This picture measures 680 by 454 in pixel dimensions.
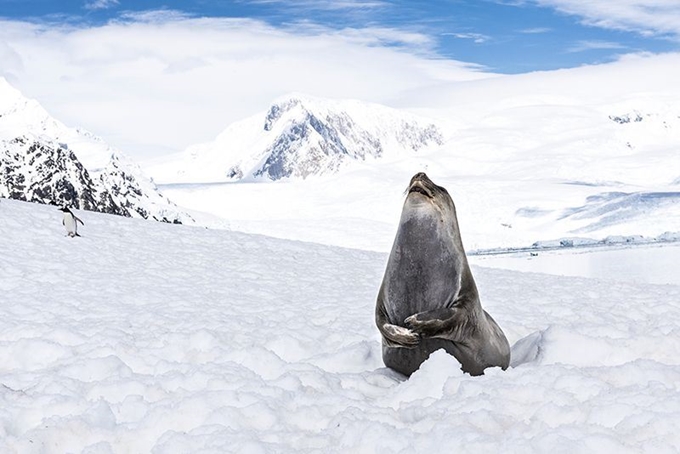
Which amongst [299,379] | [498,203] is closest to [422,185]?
[299,379]

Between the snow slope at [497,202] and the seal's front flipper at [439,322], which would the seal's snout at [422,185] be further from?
the snow slope at [497,202]

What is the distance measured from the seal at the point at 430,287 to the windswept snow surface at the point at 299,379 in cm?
24

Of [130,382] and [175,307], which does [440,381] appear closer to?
[130,382]

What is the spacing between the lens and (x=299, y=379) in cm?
506

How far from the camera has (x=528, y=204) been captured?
424 ft

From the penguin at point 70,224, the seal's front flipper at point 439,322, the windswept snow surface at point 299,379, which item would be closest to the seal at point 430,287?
the seal's front flipper at point 439,322

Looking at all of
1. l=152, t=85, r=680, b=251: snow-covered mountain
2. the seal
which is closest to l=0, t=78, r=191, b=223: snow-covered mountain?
l=152, t=85, r=680, b=251: snow-covered mountain

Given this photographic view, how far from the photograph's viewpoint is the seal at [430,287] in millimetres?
4680

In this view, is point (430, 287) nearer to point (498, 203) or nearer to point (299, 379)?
point (299, 379)

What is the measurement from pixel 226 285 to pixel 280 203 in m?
138

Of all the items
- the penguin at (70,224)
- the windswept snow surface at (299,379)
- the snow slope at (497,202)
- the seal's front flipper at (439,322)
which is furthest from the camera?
the snow slope at (497,202)

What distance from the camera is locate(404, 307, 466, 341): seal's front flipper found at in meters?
4.57

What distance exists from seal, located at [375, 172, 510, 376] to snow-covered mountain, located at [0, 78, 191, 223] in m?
108

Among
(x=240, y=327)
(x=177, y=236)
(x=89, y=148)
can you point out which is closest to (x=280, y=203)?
(x=89, y=148)
